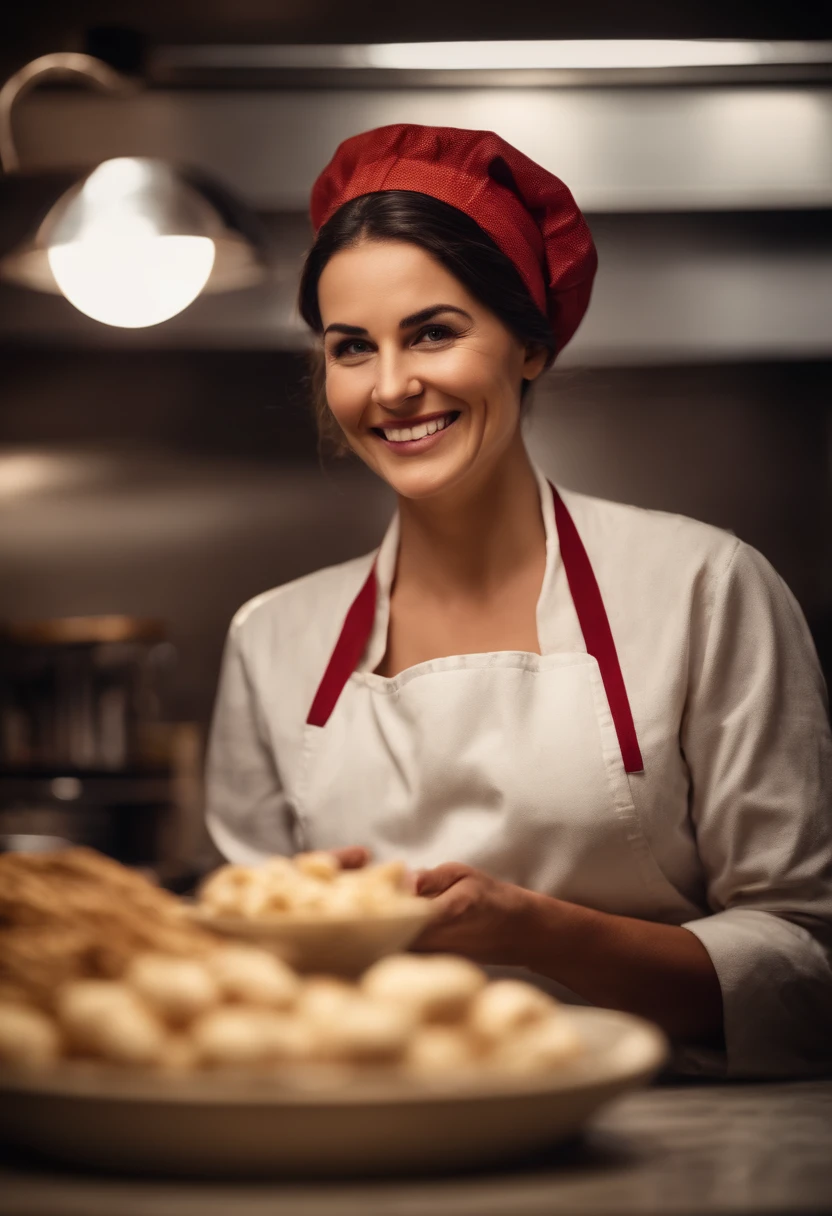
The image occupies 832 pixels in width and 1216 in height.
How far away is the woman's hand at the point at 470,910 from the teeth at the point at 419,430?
1.56 feet

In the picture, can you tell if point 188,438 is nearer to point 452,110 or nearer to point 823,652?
point 452,110

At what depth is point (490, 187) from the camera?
4.29ft

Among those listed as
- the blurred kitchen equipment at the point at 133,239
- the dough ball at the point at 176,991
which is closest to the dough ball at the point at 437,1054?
the dough ball at the point at 176,991

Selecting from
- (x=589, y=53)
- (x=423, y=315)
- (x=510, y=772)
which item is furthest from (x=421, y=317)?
(x=589, y=53)

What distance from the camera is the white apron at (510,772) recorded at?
128 cm

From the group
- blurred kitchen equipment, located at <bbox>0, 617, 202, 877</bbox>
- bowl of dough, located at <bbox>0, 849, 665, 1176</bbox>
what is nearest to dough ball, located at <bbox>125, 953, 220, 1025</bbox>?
bowl of dough, located at <bbox>0, 849, 665, 1176</bbox>

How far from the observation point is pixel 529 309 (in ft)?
4.42

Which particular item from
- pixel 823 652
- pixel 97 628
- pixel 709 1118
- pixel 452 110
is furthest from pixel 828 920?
pixel 97 628

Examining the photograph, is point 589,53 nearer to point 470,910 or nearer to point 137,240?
point 137,240

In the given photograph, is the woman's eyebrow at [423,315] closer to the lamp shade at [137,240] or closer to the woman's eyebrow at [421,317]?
the woman's eyebrow at [421,317]

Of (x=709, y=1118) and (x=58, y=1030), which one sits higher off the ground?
(x=58, y=1030)

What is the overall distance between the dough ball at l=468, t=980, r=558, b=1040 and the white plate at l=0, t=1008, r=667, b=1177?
0.11 feet

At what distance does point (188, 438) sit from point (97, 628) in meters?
0.45

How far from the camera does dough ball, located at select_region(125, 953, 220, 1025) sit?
619 millimetres
